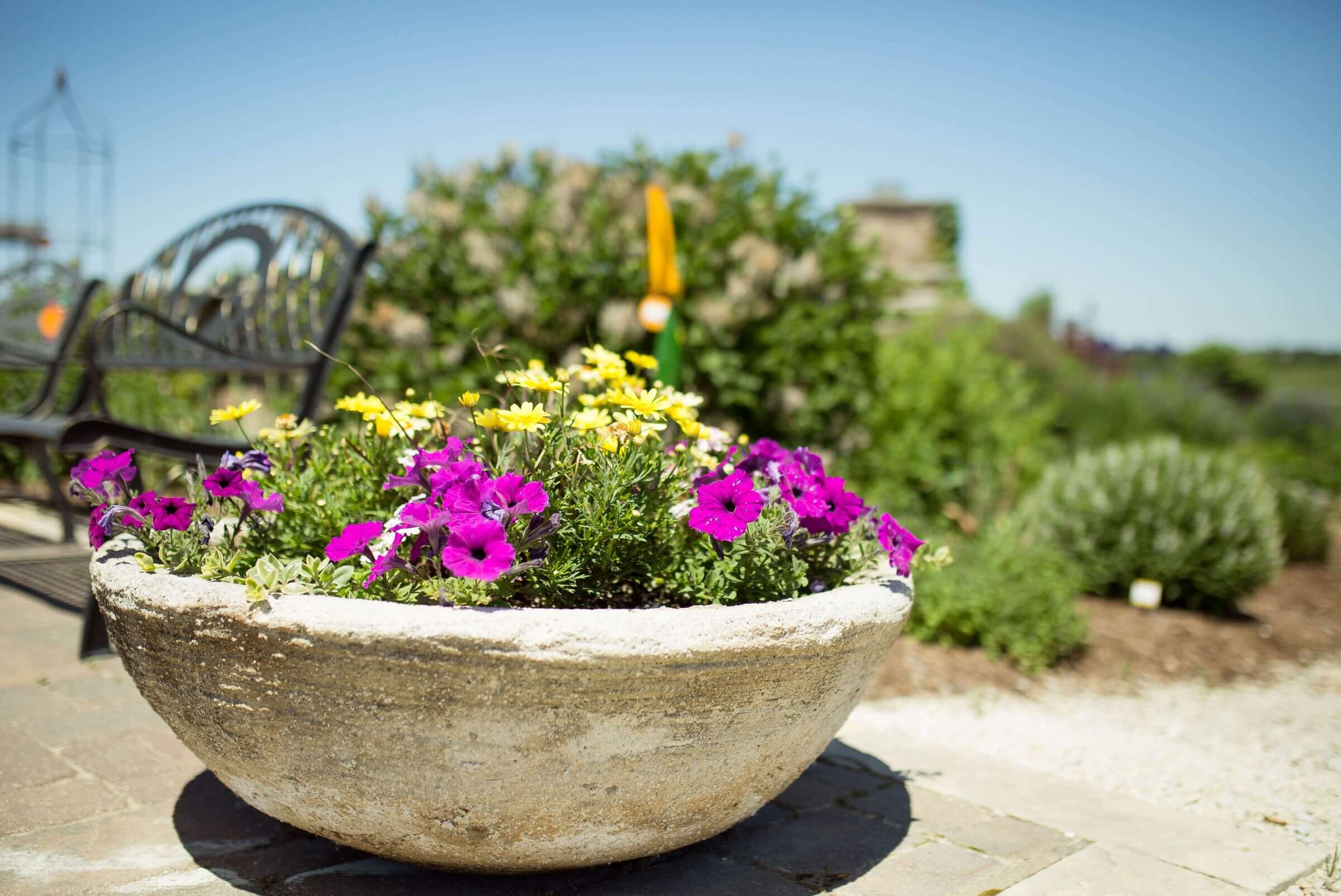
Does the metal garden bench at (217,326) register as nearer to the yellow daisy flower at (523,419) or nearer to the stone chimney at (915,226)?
the yellow daisy flower at (523,419)

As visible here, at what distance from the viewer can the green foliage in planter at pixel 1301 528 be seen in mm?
7340

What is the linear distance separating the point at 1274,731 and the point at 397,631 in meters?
3.34

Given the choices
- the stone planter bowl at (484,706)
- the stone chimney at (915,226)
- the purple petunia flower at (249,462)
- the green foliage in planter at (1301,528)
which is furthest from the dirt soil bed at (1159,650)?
the stone chimney at (915,226)

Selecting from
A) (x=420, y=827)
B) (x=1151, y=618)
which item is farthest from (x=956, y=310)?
(x=420, y=827)

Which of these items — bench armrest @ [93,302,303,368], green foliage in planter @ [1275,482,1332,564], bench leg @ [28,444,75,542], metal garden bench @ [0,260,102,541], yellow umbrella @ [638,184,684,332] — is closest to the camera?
bench armrest @ [93,302,303,368]

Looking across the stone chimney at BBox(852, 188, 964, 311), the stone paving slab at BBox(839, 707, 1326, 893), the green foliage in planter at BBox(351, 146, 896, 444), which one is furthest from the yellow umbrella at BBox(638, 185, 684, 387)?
the stone chimney at BBox(852, 188, 964, 311)

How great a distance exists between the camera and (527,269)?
18.0 ft

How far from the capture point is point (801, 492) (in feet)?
6.31

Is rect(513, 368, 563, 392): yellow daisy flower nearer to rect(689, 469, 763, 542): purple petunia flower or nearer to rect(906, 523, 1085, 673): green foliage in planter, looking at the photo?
rect(689, 469, 763, 542): purple petunia flower

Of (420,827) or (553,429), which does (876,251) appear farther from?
(420,827)

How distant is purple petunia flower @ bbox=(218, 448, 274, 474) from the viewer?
1.90m

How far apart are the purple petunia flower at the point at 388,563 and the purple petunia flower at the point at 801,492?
71cm

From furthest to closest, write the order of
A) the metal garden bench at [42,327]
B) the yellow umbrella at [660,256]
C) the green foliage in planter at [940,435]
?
the green foliage in planter at [940,435]
the yellow umbrella at [660,256]
the metal garden bench at [42,327]

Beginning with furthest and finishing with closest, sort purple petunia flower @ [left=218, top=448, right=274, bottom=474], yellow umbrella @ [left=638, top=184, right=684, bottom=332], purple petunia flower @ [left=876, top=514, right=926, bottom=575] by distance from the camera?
yellow umbrella @ [left=638, top=184, right=684, bottom=332]
purple petunia flower @ [left=876, top=514, right=926, bottom=575]
purple petunia flower @ [left=218, top=448, right=274, bottom=474]
